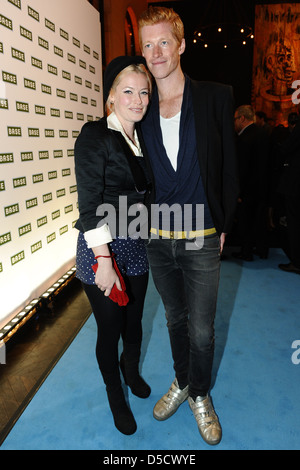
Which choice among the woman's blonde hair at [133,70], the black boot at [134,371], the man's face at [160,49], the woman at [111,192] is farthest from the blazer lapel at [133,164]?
the black boot at [134,371]

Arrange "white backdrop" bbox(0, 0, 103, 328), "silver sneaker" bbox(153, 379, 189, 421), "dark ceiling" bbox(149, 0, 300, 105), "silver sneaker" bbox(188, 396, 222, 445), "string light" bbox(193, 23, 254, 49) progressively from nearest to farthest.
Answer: "silver sneaker" bbox(188, 396, 222, 445), "silver sneaker" bbox(153, 379, 189, 421), "white backdrop" bbox(0, 0, 103, 328), "string light" bbox(193, 23, 254, 49), "dark ceiling" bbox(149, 0, 300, 105)

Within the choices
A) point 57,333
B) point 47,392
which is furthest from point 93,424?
point 57,333

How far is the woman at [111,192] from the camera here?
144 cm

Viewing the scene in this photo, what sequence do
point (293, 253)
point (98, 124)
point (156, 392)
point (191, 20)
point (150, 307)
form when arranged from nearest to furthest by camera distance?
point (98, 124)
point (156, 392)
point (150, 307)
point (293, 253)
point (191, 20)

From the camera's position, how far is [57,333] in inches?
113

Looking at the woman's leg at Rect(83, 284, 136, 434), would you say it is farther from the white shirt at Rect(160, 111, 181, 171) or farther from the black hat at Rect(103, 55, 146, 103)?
the black hat at Rect(103, 55, 146, 103)

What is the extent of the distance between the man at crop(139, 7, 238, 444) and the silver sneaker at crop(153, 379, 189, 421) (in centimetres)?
21

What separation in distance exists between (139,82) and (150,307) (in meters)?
2.14

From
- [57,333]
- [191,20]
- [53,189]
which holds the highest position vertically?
[191,20]

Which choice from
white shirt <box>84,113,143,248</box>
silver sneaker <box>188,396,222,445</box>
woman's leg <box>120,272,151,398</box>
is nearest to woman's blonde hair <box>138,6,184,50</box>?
white shirt <box>84,113,143,248</box>

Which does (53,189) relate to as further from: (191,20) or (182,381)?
(191,20)

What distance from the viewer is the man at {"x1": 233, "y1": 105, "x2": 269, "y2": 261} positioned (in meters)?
4.16

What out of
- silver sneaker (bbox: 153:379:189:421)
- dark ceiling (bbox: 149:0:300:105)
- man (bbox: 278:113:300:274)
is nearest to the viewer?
silver sneaker (bbox: 153:379:189:421)

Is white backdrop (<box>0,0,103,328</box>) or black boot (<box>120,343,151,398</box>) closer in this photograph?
black boot (<box>120,343,151,398</box>)
